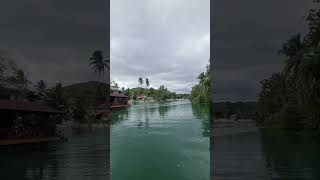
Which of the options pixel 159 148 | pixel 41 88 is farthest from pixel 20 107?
pixel 41 88

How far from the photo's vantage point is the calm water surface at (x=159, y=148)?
56.5ft

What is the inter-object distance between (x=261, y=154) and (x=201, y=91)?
5729 mm

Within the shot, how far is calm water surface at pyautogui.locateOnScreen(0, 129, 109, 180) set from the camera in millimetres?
20188

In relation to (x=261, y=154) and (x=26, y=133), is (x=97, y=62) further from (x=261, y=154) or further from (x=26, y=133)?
(x=261, y=154)

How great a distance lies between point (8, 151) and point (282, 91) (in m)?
32.6

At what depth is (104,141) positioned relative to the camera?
34.1 m

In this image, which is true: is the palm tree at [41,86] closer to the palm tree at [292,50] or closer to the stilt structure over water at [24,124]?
the stilt structure over water at [24,124]

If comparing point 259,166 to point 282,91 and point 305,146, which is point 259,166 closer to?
point 305,146

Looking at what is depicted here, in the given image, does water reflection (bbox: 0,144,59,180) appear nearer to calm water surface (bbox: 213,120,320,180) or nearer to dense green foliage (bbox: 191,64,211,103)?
calm water surface (bbox: 213,120,320,180)

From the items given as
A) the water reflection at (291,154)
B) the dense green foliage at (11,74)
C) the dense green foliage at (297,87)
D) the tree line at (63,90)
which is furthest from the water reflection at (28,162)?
the dense green foliage at (297,87)

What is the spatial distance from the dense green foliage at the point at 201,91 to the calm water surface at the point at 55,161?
22.6 feet

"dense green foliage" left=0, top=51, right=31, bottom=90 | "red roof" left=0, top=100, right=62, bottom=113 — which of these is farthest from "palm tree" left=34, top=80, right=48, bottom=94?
"red roof" left=0, top=100, right=62, bottom=113

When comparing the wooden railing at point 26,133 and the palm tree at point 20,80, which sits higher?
the palm tree at point 20,80

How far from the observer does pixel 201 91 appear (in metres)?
31.7
